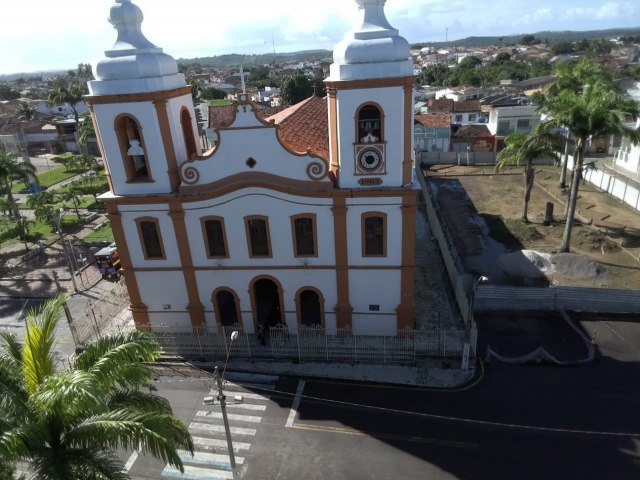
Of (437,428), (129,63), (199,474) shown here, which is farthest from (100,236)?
(437,428)

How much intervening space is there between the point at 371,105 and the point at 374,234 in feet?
17.2

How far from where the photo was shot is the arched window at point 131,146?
18.7m

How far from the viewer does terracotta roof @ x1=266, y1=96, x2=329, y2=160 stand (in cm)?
2180

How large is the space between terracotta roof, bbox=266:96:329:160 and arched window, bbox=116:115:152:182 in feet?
18.5

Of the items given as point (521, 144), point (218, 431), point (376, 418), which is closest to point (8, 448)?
point (218, 431)

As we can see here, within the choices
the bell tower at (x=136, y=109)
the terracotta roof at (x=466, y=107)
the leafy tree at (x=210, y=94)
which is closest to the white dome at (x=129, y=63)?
the bell tower at (x=136, y=109)

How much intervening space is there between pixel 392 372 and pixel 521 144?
20409 mm

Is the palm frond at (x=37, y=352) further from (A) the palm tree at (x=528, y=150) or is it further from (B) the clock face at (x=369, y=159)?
(A) the palm tree at (x=528, y=150)

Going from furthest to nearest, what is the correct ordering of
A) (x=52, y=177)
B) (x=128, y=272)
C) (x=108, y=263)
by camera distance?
(x=52, y=177) < (x=108, y=263) < (x=128, y=272)

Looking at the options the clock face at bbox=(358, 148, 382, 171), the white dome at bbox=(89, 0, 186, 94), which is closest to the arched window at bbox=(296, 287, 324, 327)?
the clock face at bbox=(358, 148, 382, 171)

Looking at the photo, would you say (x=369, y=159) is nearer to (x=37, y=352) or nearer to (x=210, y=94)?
(x=37, y=352)

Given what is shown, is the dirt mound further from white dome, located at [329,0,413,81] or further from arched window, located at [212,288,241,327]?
arched window, located at [212,288,241,327]

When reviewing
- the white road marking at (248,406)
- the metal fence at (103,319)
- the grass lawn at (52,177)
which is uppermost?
the metal fence at (103,319)

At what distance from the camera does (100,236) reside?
3522cm
